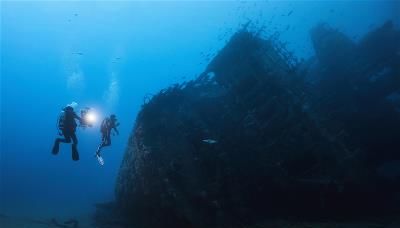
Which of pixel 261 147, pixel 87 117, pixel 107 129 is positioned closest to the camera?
pixel 261 147

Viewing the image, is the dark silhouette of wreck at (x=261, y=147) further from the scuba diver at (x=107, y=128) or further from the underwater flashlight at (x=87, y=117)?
the scuba diver at (x=107, y=128)

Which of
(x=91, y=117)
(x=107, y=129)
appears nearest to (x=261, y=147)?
(x=91, y=117)

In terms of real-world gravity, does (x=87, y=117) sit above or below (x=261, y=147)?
above

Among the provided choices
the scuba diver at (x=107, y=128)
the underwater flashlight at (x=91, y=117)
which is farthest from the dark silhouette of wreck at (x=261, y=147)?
the scuba diver at (x=107, y=128)

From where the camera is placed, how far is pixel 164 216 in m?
8.53

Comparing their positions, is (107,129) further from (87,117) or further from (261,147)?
(261,147)

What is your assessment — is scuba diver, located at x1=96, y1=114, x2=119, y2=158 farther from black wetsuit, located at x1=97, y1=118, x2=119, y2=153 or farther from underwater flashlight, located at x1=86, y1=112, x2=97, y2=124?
underwater flashlight, located at x1=86, y1=112, x2=97, y2=124

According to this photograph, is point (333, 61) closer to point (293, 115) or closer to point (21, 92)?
point (293, 115)

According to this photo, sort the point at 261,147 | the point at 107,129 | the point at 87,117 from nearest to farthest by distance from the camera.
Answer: the point at 261,147 < the point at 87,117 < the point at 107,129

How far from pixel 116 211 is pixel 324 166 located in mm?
7072

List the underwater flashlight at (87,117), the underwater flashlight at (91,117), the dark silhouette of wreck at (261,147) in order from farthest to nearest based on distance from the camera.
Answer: the underwater flashlight at (91,117) < the underwater flashlight at (87,117) < the dark silhouette of wreck at (261,147)

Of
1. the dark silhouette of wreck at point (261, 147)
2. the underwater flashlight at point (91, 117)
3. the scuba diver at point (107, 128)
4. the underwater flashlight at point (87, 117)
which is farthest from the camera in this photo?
the scuba diver at point (107, 128)

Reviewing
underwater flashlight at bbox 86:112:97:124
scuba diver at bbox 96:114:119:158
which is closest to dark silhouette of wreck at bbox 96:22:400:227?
underwater flashlight at bbox 86:112:97:124

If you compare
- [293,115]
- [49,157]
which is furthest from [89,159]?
[293,115]
